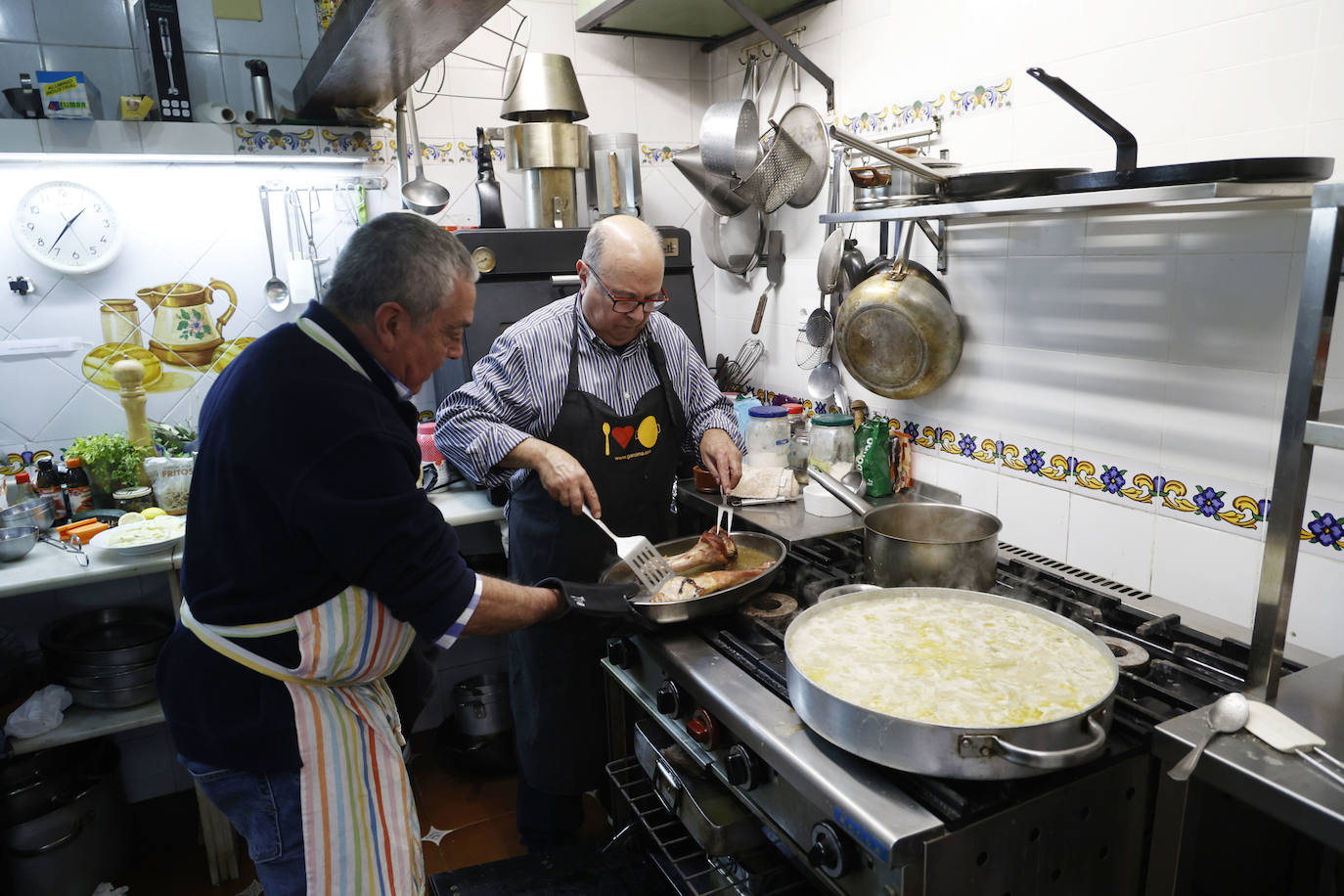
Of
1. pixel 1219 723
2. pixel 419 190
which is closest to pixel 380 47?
pixel 419 190

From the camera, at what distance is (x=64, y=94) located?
2.62m

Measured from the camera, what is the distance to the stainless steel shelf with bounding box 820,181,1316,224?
138 centimetres

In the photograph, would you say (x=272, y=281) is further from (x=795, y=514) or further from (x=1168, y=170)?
(x=1168, y=170)

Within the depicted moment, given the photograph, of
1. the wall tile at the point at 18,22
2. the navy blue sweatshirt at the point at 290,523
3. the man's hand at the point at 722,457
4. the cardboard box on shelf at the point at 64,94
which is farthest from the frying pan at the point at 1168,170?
the wall tile at the point at 18,22

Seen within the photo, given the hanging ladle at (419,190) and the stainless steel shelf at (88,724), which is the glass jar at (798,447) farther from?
the stainless steel shelf at (88,724)

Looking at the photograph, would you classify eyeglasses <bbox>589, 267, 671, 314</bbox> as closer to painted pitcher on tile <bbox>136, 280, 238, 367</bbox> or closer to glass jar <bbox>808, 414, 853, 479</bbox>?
glass jar <bbox>808, 414, 853, 479</bbox>

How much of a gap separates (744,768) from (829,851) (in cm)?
22

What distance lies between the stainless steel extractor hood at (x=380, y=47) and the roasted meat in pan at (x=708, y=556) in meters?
1.29

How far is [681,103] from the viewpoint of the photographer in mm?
3605

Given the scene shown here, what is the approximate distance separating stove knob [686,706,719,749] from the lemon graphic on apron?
0.89 m

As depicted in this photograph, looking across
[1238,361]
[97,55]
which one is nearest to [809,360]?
[1238,361]

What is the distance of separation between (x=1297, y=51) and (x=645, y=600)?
1.59 meters

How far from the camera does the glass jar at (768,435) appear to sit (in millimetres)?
2691

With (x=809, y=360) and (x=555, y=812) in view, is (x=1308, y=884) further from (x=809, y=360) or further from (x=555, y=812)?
(x=809, y=360)
